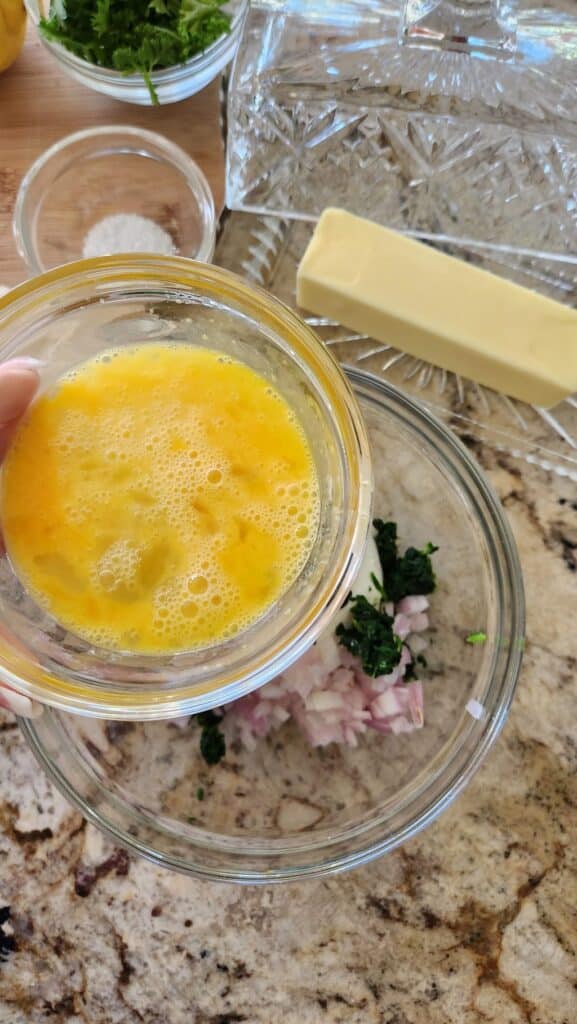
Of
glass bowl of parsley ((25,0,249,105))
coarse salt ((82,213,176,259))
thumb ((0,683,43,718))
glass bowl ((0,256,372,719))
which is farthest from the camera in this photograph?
coarse salt ((82,213,176,259))

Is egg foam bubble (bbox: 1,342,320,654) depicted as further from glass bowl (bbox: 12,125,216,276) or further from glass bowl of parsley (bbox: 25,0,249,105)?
glass bowl of parsley (bbox: 25,0,249,105)

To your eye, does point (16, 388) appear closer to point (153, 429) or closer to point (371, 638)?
point (153, 429)

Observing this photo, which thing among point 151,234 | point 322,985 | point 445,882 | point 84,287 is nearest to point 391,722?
point 445,882

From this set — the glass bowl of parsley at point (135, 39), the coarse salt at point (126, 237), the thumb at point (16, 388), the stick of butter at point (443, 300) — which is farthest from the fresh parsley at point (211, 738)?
the glass bowl of parsley at point (135, 39)

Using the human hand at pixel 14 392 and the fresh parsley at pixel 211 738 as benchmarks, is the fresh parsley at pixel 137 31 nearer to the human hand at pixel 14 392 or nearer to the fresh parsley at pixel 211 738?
the human hand at pixel 14 392

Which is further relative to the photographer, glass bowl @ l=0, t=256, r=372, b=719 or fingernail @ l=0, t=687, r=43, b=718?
fingernail @ l=0, t=687, r=43, b=718

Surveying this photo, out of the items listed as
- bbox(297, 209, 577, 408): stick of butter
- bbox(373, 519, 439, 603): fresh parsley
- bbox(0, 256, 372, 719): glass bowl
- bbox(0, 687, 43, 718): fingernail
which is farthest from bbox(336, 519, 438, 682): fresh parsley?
bbox(0, 687, 43, 718): fingernail

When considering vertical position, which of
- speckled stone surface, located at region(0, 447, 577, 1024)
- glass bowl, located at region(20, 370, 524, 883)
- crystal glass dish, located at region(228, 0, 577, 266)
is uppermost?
crystal glass dish, located at region(228, 0, 577, 266)
